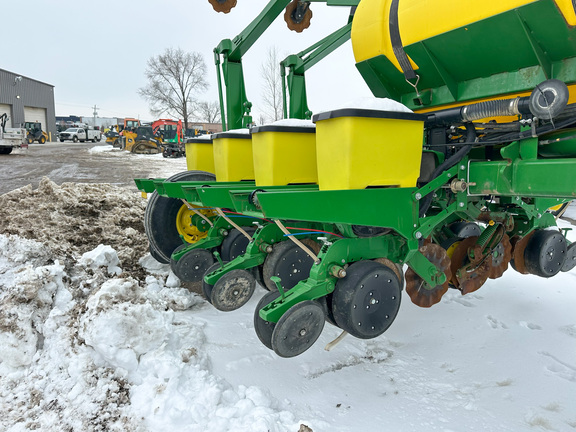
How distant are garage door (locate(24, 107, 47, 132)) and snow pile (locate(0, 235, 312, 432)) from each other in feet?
156

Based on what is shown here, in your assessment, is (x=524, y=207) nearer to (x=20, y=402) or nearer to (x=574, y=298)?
(x=574, y=298)

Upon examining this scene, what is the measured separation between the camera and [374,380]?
2.47 m

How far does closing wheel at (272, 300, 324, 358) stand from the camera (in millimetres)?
1960

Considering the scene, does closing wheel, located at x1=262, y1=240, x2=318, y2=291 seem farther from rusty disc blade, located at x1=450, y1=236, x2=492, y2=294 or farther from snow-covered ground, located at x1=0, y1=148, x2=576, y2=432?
rusty disc blade, located at x1=450, y1=236, x2=492, y2=294

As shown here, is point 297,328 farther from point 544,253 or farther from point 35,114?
point 35,114

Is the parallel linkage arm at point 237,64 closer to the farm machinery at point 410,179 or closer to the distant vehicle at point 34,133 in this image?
the farm machinery at point 410,179

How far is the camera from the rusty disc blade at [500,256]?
9.89ft

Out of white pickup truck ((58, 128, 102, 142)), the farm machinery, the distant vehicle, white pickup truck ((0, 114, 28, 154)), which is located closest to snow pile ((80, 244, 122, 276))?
the farm machinery

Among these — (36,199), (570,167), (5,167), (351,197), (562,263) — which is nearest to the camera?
(570,167)

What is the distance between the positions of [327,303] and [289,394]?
1.89 feet

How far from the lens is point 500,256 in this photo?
3.06m

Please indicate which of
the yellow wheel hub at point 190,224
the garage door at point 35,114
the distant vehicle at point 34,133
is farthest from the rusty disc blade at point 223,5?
the garage door at point 35,114

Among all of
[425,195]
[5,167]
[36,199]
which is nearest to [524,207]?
[425,195]

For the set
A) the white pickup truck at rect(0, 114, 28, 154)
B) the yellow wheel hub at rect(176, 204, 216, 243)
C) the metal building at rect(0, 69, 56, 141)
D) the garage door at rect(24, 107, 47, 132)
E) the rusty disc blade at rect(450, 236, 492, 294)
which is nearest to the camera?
the rusty disc blade at rect(450, 236, 492, 294)
